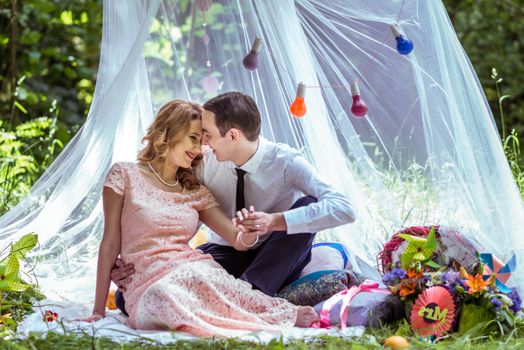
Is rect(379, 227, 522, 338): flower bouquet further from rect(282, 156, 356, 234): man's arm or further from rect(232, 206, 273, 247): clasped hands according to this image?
rect(232, 206, 273, 247): clasped hands

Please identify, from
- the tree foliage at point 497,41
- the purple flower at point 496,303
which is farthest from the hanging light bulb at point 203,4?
the tree foliage at point 497,41

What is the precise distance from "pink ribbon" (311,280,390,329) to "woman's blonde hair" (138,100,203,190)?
2.32 ft

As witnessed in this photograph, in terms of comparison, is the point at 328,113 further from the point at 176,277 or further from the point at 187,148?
the point at 176,277

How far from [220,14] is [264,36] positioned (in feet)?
0.90

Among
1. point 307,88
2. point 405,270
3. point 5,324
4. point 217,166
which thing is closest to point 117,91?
point 217,166

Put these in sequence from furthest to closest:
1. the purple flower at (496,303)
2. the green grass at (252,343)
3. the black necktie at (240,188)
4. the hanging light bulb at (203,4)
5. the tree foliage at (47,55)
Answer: the tree foliage at (47,55) → the hanging light bulb at (203,4) → the black necktie at (240,188) → the purple flower at (496,303) → the green grass at (252,343)

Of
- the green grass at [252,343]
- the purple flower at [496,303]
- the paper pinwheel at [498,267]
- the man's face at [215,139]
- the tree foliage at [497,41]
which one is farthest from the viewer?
the tree foliage at [497,41]

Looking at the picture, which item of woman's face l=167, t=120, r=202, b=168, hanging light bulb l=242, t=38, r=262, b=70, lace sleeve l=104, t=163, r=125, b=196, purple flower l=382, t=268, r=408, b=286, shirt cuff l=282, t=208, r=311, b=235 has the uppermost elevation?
hanging light bulb l=242, t=38, r=262, b=70

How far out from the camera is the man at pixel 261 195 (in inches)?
121

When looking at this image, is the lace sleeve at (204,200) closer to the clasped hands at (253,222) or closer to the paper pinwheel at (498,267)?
the clasped hands at (253,222)

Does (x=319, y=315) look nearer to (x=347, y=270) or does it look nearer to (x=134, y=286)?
(x=347, y=270)

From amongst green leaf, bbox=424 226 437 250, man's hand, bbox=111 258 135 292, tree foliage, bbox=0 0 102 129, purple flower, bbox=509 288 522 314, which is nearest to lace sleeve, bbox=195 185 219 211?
man's hand, bbox=111 258 135 292

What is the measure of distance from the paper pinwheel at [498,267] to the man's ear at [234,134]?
1.00 meters

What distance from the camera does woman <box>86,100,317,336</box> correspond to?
290cm
